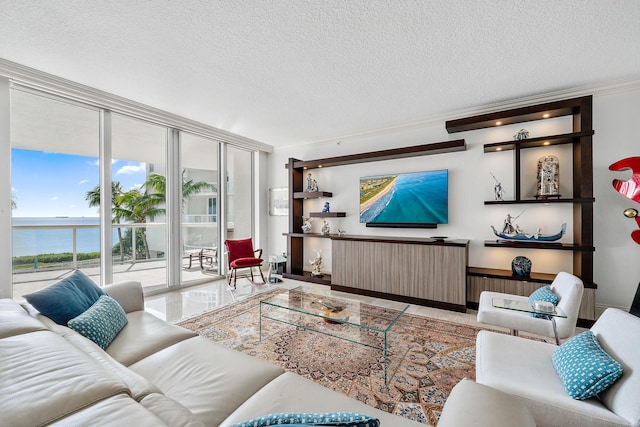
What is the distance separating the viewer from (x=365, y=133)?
15.3 feet

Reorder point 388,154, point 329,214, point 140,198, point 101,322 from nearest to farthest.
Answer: point 101,322
point 140,198
point 388,154
point 329,214

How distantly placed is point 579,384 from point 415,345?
1.40m

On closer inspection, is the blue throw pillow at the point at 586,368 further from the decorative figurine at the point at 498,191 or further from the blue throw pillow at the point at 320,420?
the decorative figurine at the point at 498,191

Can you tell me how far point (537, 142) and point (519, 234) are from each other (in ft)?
3.67

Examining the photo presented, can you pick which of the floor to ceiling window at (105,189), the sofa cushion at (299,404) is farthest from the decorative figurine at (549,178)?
the floor to ceiling window at (105,189)

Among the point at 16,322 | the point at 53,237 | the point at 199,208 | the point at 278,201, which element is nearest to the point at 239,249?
the point at 199,208

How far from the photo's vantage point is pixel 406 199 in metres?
4.22

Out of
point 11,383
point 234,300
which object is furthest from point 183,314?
point 11,383

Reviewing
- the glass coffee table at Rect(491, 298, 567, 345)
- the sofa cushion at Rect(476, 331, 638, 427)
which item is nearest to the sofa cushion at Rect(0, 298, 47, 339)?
the sofa cushion at Rect(476, 331, 638, 427)

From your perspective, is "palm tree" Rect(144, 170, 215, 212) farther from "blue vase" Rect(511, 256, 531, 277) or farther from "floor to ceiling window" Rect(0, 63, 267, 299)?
"blue vase" Rect(511, 256, 531, 277)

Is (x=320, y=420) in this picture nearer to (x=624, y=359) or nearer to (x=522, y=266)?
(x=624, y=359)

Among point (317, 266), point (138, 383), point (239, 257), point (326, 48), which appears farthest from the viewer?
point (317, 266)

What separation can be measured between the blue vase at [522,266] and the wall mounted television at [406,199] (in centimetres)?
97

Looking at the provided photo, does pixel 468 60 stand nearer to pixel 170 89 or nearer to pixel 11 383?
pixel 170 89
